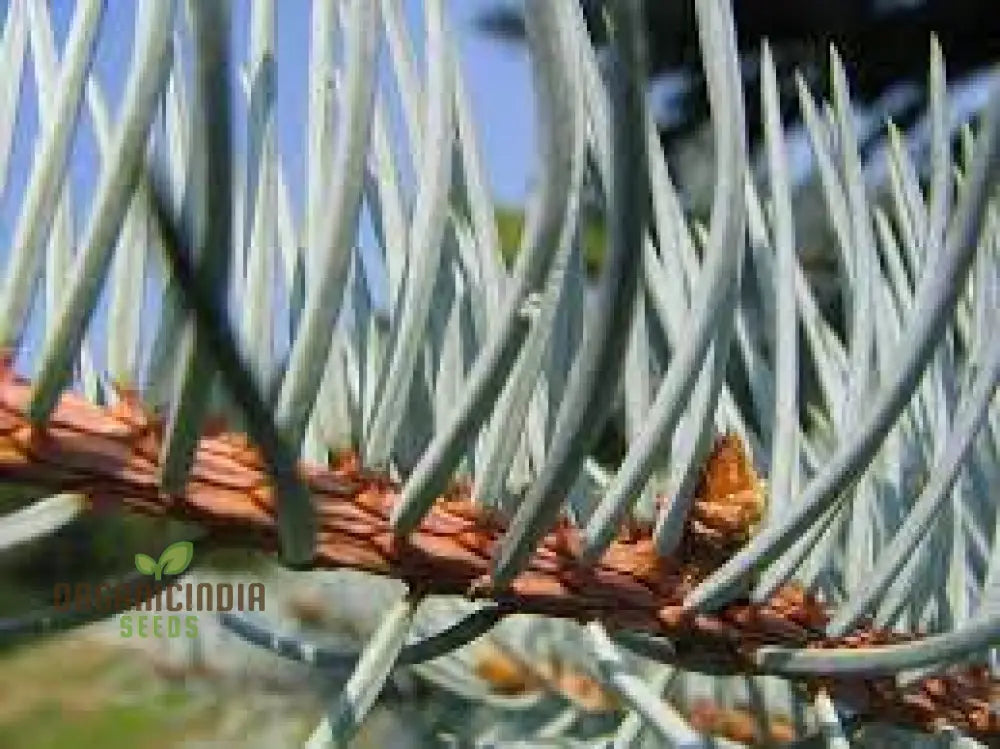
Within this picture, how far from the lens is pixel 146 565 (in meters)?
0.19

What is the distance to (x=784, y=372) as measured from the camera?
0.67 ft

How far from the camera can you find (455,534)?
19 cm

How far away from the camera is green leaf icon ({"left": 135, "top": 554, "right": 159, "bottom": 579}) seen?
0.58 feet

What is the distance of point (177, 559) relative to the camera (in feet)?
0.57

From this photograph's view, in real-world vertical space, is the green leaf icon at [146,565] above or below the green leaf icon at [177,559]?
below

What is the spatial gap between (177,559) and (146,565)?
12mm

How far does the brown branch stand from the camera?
16 cm

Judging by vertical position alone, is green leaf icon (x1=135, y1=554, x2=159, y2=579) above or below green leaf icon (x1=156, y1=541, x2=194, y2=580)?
below

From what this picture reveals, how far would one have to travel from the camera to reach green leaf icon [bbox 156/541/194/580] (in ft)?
0.57

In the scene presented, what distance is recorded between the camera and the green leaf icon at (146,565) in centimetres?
18

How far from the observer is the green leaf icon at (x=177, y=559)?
173 millimetres

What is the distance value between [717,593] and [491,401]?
44 mm

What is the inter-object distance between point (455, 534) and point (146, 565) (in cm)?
3

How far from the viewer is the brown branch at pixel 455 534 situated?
16 centimetres
